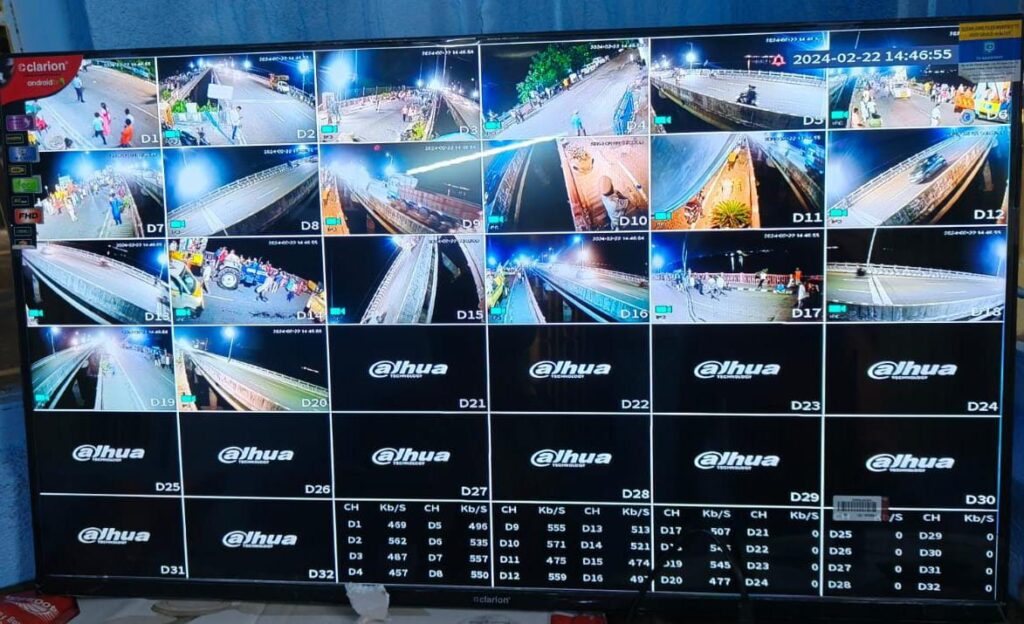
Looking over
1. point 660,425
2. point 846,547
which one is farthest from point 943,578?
point 660,425

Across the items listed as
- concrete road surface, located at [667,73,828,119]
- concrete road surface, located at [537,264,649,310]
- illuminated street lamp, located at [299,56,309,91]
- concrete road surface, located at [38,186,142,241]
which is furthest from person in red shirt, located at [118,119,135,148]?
concrete road surface, located at [667,73,828,119]

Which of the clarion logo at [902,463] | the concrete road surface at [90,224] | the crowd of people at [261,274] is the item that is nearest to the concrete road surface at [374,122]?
the crowd of people at [261,274]

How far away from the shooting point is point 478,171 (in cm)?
176

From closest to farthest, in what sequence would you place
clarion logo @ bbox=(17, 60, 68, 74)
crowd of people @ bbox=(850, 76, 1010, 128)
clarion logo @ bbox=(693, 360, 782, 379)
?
crowd of people @ bbox=(850, 76, 1010, 128) < clarion logo @ bbox=(693, 360, 782, 379) < clarion logo @ bbox=(17, 60, 68, 74)

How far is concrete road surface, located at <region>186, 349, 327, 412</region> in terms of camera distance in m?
1.84

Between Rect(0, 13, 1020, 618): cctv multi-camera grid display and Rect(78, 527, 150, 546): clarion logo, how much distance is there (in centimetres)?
1

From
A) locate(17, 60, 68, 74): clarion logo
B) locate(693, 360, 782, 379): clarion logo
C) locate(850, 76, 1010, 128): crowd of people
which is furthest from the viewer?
locate(17, 60, 68, 74): clarion logo

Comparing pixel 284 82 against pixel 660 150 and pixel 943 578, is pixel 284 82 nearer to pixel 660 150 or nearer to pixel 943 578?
pixel 660 150

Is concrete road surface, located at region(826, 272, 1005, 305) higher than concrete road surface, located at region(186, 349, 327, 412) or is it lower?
higher

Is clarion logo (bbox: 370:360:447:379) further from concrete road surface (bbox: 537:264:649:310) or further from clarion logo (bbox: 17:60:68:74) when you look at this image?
clarion logo (bbox: 17:60:68:74)

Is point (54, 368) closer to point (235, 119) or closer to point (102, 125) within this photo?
point (102, 125)

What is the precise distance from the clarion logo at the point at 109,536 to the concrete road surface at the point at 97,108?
0.96 m

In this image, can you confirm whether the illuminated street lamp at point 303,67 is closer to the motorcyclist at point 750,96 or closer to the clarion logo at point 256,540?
the motorcyclist at point 750,96

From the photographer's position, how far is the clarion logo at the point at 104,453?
1910 millimetres
